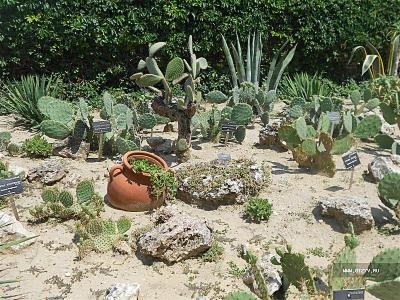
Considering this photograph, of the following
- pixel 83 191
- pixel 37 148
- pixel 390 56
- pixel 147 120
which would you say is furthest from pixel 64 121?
pixel 390 56

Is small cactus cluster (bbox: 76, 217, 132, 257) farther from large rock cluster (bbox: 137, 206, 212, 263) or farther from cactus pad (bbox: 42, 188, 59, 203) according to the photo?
cactus pad (bbox: 42, 188, 59, 203)

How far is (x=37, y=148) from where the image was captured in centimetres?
557

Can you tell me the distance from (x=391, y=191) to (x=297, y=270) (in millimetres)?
1511

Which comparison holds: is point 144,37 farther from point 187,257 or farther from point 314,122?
point 187,257

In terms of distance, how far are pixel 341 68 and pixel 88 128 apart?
543cm

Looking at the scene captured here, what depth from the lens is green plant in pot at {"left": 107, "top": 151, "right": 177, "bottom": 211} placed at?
4.48 m

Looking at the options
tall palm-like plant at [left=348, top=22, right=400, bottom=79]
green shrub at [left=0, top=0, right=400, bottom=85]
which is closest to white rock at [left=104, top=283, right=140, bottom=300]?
green shrub at [left=0, top=0, right=400, bottom=85]

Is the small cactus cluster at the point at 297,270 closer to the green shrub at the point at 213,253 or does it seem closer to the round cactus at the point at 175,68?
the green shrub at the point at 213,253

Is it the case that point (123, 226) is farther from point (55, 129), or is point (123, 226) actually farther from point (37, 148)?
point (37, 148)

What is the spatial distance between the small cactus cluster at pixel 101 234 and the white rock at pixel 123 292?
22.2 inches

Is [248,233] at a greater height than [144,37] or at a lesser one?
lesser

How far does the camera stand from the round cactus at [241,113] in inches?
229

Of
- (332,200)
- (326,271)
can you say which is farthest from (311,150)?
(326,271)

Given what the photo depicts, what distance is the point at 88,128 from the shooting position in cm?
560
